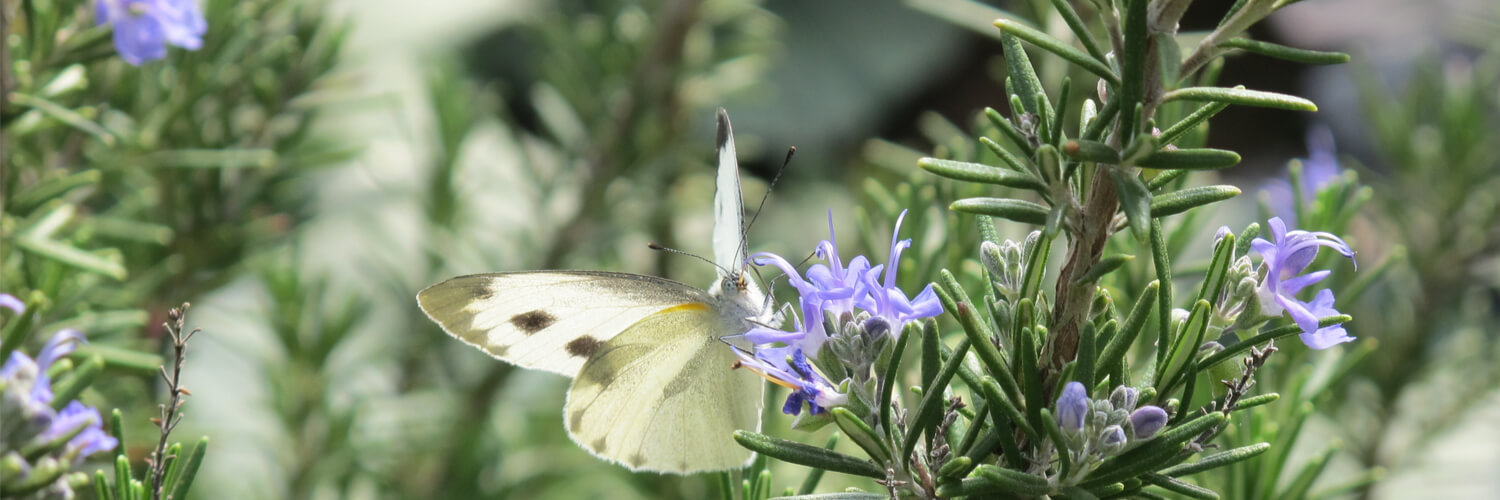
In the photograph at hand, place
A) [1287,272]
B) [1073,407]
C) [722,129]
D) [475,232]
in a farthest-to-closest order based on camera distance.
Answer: [475,232] < [722,129] < [1287,272] < [1073,407]

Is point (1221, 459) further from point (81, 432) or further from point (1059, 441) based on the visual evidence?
point (81, 432)

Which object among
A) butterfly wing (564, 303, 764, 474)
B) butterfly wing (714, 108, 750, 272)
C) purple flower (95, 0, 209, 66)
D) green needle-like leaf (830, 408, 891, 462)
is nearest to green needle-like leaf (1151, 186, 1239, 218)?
green needle-like leaf (830, 408, 891, 462)

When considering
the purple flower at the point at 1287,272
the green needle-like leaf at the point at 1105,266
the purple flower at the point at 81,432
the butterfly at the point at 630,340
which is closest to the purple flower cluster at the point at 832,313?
the green needle-like leaf at the point at 1105,266

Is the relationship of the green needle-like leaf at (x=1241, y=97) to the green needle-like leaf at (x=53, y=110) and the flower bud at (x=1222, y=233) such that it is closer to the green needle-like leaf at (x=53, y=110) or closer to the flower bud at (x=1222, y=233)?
the flower bud at (x=1222, y=233)

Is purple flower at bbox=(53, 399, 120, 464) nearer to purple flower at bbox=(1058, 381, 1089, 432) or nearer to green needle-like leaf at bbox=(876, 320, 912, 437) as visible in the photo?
green needle-like leaf at bbox=(876, 320, 912, 437)

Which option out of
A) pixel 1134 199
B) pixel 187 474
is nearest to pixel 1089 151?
pixel 1134 199

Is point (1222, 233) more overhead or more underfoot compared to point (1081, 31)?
more underfoot
